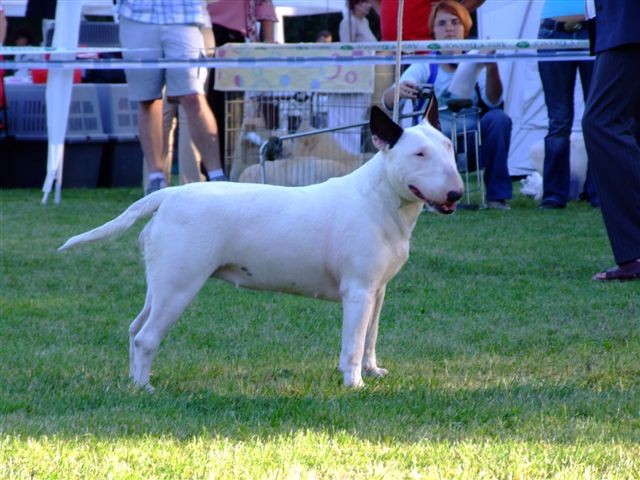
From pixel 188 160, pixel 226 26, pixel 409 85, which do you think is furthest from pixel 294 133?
pixel 226 26

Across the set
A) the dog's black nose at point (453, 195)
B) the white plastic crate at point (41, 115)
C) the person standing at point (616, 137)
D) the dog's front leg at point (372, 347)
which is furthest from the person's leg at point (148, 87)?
the dog's black nose at point (453, 195)

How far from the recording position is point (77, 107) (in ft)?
40.6

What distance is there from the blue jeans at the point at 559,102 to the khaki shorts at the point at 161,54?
9.21ft

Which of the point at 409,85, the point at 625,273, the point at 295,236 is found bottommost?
the point at 625,273

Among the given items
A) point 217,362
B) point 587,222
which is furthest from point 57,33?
point 217,362

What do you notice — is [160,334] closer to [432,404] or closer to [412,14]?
[432,404]

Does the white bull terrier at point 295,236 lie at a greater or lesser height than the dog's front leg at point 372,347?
greater

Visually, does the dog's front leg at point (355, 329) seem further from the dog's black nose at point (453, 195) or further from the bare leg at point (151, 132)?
the bare leg at point (151, 132)

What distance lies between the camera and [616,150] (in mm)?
5961

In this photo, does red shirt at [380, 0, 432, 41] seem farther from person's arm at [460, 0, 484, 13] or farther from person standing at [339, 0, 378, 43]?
person standing at [339, 0, 378, 43]

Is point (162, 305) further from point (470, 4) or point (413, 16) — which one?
point (470, 4)

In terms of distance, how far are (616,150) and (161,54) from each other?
15.5ft

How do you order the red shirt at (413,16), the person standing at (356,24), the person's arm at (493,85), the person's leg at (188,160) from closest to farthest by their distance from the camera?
the person's arm at (493,85), the red shirt at (413,16), the person's leg at (188,160), the person standing at (356,24)

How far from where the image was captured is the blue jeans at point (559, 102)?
30.4 ft
